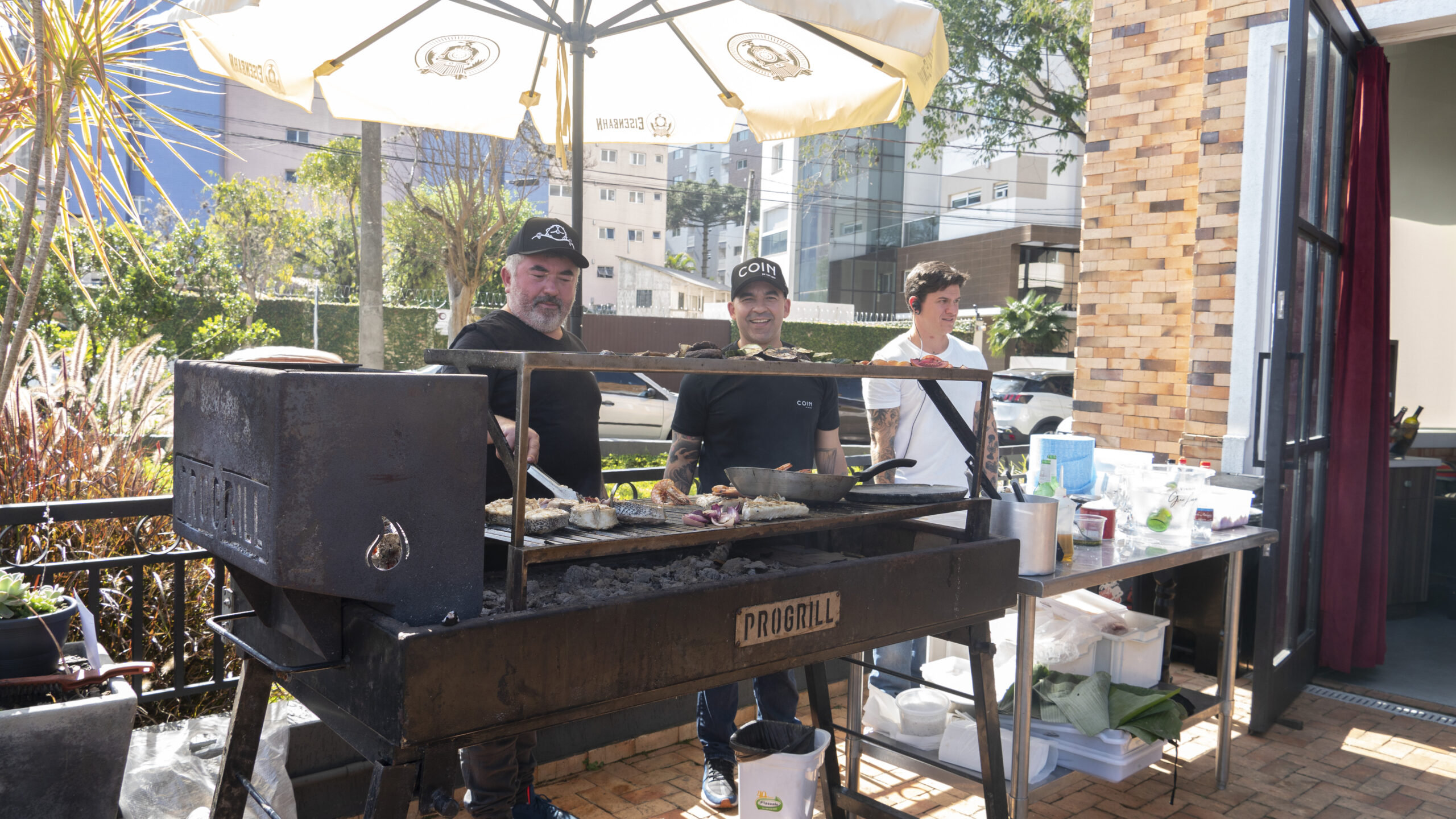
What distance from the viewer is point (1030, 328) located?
2180 cm

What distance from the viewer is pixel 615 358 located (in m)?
1.82

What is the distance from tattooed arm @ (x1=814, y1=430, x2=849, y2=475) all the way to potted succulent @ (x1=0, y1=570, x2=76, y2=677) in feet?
7.99

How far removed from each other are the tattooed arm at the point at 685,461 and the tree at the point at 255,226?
79.1ft

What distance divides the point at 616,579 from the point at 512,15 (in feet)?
8.50

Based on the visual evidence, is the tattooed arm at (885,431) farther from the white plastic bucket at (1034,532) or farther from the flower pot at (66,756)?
the flower pot at (66,756)

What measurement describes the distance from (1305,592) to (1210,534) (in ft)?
4.55

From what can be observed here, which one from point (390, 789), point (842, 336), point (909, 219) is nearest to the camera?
point (390, 789)

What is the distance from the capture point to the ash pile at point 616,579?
204 centimetres

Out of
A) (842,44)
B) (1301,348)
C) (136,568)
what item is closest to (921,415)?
(842,44)

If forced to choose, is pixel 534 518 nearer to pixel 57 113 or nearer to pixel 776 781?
pixel 776 781

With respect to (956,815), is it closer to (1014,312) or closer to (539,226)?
(539,226)

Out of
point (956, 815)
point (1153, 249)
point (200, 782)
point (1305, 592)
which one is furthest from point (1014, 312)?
point (200, 782)

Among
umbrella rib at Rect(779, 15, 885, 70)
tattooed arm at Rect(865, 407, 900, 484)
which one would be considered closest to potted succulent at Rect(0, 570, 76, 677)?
tattooed arm at Rect(865, 407, 900, 484)

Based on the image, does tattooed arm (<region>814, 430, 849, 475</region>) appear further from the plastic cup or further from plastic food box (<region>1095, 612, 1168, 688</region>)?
plastic food box (<region>1095, 612, 1168, 688</region>)
